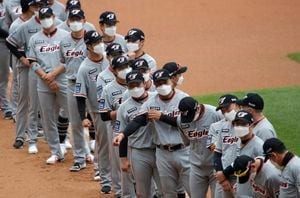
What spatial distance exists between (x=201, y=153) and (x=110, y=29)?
2.70 metres

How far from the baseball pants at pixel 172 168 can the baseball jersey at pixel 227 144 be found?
0.77m

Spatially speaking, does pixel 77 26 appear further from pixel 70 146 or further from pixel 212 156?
pixel 212 156

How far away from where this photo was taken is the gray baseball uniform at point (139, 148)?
10.6 meters

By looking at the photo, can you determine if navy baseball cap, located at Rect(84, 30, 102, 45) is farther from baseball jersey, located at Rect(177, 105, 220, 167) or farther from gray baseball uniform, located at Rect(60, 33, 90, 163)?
baseball jersey, located at Rect(177, 105, 220, 167)

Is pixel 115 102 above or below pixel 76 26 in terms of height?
below

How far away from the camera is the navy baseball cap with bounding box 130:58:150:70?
10820 millimetres

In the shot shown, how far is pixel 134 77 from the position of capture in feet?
34.0

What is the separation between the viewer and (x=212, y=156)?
9.98 meters

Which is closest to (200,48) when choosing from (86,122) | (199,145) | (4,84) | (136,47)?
(4,84)

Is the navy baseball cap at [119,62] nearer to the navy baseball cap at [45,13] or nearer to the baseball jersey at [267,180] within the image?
the navy baseball cap at [45,13]

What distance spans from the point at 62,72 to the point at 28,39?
94 centimetres

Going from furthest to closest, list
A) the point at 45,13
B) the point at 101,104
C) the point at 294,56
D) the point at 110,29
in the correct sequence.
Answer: the point at 294,56 → the point at 45,13 → the point at 110,29 → the point at 101,104

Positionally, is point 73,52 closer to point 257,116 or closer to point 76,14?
point 76,14

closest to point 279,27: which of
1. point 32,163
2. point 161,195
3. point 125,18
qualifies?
point 125,18
